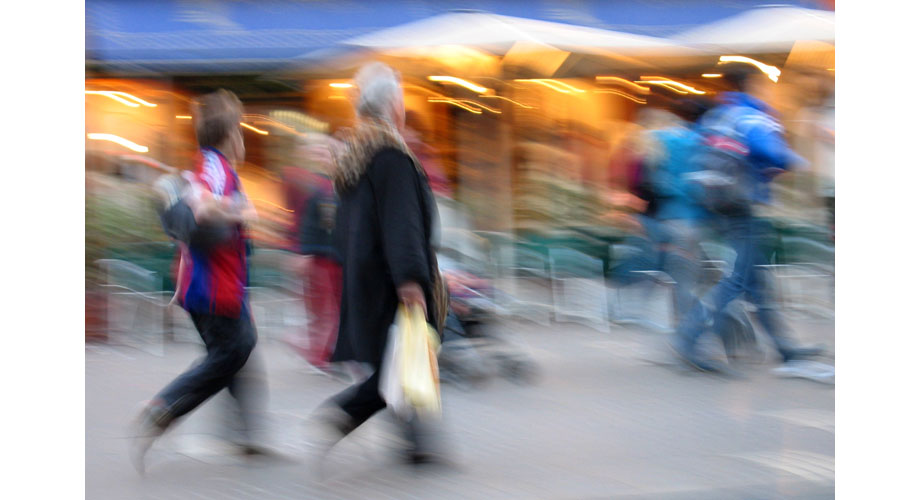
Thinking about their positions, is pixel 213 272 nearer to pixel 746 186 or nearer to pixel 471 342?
pixel 471 342

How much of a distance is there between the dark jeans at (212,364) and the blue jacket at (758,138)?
11.2 ft

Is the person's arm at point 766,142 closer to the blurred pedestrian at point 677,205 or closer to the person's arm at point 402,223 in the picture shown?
the blurred pedestrian at point 677,205

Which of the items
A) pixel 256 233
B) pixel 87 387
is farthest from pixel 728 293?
pixel 256 233

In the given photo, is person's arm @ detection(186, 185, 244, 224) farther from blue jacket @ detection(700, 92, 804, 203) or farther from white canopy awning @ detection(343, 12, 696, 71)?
white canopy awning @ detection(343, 12, 696, 71)

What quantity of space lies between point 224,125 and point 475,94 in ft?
25.0

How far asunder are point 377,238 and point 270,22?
620cm

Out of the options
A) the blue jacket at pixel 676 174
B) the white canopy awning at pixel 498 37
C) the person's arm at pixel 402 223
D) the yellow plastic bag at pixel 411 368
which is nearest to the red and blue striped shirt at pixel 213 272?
the person's arm at pixel 402 223

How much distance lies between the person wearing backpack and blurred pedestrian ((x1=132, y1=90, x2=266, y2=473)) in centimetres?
321

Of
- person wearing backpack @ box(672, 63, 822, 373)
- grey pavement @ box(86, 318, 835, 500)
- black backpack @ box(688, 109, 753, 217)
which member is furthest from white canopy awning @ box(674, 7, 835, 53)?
grey pavement @ box(86, 318, 835, 500)

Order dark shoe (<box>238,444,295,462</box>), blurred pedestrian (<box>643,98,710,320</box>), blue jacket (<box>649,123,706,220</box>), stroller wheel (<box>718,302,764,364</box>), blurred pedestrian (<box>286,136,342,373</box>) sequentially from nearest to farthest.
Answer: dark shoe (<box>238,444,295,462</box>), blurred pedestrian (<box>286,136,342,373</box>), stroller wheel (<box>718,302,764,364</box>), blurred pedestrian (<box>643,98,710,320</box>), blue jacket (<box>649,123,706,220</box>)

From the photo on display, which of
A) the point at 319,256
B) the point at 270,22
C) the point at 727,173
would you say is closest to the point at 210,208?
the point at 319,256

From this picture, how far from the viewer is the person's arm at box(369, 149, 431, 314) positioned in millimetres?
4250

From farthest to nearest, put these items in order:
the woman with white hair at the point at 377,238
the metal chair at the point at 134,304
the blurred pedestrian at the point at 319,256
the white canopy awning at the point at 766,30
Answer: the white canopy awning at the point at 766,30, the metal chair at the point at 134,304, the blurred pedestrian at the point at 319,256, the woman with white hair at the point at 377,238

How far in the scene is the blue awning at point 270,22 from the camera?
10.1 meters
